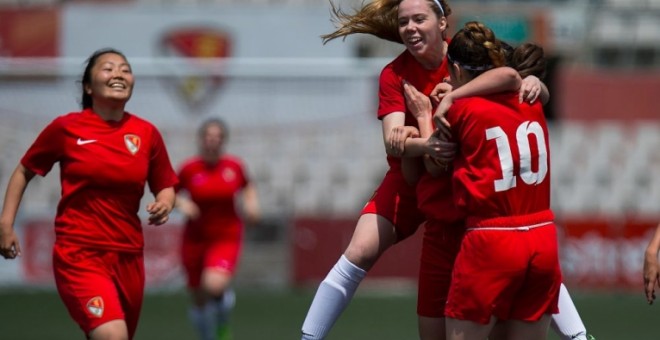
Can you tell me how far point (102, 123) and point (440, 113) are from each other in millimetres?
2014

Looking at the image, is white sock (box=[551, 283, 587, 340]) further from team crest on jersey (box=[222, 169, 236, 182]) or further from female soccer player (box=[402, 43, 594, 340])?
team crest on jersey (box=[222, 169, 236, 182])

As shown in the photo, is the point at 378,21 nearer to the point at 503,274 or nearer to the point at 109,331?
the point at 503,274

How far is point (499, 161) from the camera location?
4.71 meters

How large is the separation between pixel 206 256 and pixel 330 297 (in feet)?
13.7

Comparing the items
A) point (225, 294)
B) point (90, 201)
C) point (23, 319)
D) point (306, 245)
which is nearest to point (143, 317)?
point (23, 319)

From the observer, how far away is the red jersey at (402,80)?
5289mm

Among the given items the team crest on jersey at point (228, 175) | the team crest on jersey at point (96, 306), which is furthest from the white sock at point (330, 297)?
the team crest on jersey at point (228, 175)

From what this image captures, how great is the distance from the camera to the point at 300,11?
17141 mm

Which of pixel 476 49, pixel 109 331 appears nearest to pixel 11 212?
pixel 109 331

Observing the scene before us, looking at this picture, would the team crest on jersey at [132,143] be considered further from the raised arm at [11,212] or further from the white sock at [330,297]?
the white sock at [330,297]

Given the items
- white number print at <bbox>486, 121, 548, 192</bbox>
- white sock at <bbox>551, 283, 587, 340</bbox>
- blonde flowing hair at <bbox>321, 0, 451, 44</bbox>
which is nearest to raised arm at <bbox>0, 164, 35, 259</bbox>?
blonde flowing hair at <bbox>321, 0, 451, 44</bbox>

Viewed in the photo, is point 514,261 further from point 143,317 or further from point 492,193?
point 143,317

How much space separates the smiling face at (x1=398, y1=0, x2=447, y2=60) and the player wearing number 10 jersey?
0.40 m

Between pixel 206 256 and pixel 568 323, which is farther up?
pixel 568 323
